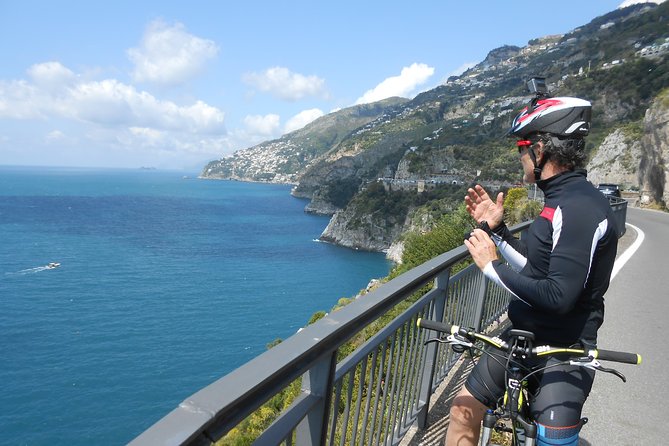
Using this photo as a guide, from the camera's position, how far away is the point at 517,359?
2.26 meters

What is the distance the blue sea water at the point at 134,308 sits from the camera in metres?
36.8

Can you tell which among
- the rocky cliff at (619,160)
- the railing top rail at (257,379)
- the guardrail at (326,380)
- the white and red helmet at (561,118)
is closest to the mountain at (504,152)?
the rocky cliff at (619,160)

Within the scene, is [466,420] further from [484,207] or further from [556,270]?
[484,207]

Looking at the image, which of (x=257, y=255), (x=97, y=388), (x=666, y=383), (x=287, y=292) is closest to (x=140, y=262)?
(x=257, y=255)

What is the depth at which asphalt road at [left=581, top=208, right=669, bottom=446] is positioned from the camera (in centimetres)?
376

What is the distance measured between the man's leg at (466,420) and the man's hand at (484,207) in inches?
41.4

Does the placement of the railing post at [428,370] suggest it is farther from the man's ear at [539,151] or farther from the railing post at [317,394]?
the railing post at [317,394]

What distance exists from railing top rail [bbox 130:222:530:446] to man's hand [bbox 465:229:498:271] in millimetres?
534

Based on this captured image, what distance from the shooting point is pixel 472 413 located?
240 cm

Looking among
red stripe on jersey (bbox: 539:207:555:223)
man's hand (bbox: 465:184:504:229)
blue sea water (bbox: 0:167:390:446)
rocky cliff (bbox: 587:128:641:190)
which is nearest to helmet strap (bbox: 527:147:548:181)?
red stripe on jersey (bbox: 539:207:555:223)

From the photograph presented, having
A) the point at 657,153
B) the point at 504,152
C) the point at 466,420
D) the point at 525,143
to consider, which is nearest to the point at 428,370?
the point at 466,420

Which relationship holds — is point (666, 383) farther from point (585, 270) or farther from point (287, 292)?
point (287, 292)

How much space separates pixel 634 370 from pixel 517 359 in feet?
12.2

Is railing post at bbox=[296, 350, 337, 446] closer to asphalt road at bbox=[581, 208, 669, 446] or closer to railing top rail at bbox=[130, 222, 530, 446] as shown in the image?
railing top rail at bbox=[130, 222, 530, 446]
